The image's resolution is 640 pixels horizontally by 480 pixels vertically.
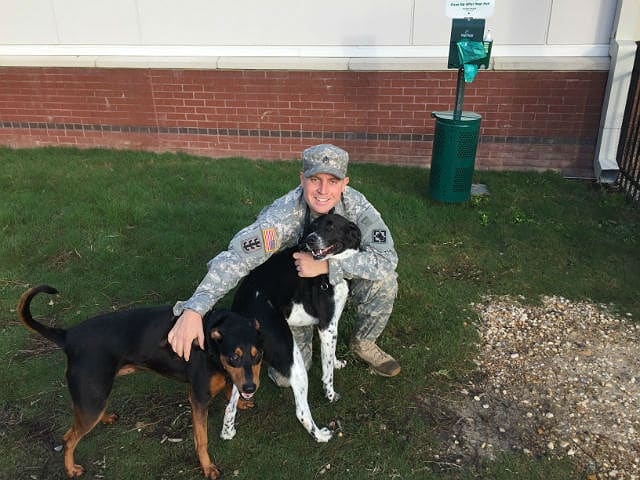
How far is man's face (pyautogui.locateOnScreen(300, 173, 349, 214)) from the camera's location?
324 centimetres

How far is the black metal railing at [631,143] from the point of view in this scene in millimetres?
6621

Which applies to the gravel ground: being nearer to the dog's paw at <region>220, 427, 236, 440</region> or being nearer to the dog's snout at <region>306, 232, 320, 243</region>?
the dog's paw at <region>220, 427, 236, 440</region>

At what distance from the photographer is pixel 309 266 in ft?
10.5

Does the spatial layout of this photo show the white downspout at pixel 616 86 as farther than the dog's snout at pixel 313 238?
Yes

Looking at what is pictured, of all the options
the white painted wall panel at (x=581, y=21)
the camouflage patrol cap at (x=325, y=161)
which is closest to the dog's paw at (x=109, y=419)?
the camouflage patrol cap at (x=325, y=161)

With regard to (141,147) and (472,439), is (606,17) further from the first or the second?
(141,147)

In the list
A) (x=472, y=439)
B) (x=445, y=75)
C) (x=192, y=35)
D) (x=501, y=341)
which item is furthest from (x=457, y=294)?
(x=192, y=35)

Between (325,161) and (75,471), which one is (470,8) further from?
(75,471)

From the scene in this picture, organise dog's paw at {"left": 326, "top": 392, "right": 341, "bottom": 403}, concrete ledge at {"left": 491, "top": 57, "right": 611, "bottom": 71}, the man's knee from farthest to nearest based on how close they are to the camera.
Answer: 1. concrete ledge at {"left": 491, "top": 57, "right": 611, "bottom": 71}
2. the man's knee
3. dog's paw at {"left": 326, "top": 392, "right": 341, "bottom": 403}

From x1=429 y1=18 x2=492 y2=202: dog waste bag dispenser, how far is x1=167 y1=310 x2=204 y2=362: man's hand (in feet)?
14.3

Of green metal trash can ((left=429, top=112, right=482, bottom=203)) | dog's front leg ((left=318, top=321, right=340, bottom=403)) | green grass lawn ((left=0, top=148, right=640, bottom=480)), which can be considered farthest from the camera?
green metal trash can ((left=429, top=112, right=482, bottom=203))

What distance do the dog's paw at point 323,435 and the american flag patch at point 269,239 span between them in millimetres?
1163

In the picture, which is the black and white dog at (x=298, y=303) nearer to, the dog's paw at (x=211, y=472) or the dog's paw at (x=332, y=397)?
the dog's paw at (x=332, y=397)

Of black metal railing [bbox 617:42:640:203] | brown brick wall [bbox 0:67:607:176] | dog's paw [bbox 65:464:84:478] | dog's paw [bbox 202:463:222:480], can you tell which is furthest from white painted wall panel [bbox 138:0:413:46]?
dog's paw [bbox 65:464:84:478]
